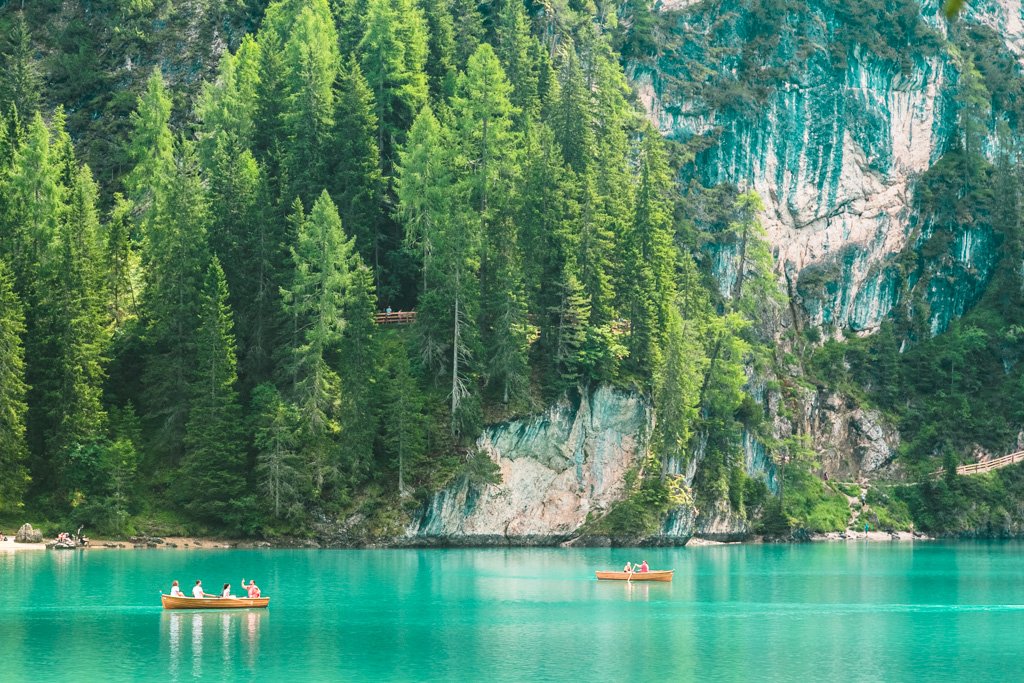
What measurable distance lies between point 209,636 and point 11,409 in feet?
115

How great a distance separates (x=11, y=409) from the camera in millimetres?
77438

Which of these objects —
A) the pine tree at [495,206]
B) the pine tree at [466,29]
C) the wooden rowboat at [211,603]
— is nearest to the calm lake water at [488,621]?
→ the wooden rowboat at [211,603]

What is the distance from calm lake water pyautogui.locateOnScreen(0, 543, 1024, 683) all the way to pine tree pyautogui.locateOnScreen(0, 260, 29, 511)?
6.17 metres

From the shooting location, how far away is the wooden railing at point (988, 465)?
128500 mm

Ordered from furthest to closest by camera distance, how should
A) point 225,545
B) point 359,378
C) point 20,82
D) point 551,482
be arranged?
1. point 20,82
2. point 551,482
3. point 359,378
4. point 225,545

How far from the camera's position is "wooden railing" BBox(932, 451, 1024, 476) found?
128 metres

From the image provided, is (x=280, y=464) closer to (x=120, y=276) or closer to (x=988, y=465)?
(x=120, y=276)

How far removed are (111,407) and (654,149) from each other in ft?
162

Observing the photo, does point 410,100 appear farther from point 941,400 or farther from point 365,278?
point 941,400

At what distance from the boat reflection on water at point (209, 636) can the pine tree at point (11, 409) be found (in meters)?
28.4

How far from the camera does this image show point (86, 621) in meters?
50.0

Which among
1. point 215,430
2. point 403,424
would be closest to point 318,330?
point 403,424

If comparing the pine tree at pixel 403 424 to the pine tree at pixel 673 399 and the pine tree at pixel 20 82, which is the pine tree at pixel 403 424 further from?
the pine tree at pixel 20 82

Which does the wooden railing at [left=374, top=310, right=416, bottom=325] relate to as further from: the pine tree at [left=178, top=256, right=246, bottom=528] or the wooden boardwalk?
the wooden boardwalk
